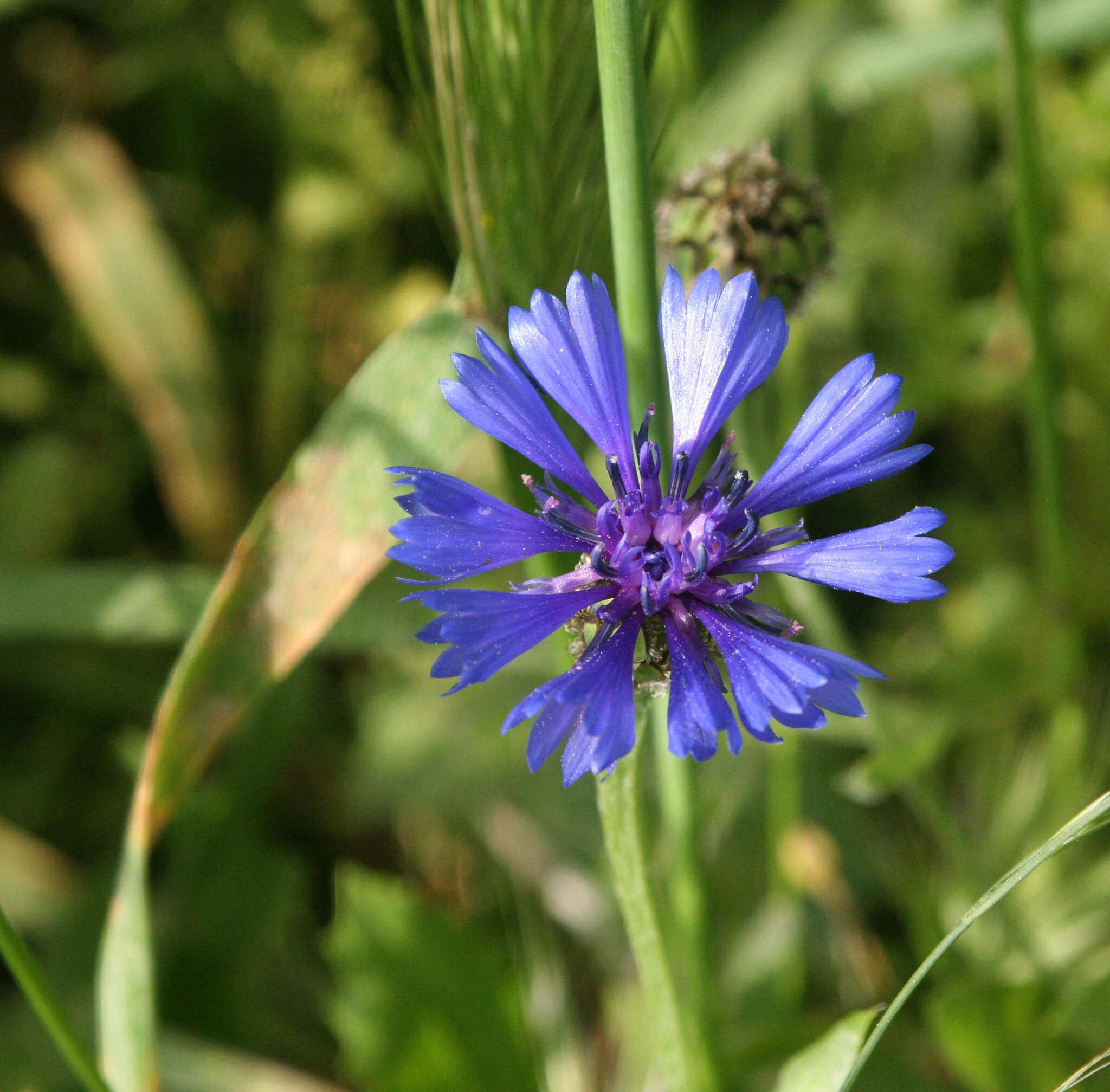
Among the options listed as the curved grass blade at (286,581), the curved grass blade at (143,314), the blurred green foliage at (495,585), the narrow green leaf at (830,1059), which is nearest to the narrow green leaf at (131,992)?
the curved grass blade at (286,581)

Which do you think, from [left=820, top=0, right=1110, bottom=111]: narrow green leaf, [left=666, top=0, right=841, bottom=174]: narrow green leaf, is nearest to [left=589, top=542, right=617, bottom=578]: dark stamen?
[left=820, top=0, right=1110, bottom=111]: narrow green leaf

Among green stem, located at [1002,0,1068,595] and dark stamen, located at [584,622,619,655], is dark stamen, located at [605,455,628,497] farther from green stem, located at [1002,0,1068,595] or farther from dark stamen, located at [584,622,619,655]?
green stem, located at [1002,0,1068,595]

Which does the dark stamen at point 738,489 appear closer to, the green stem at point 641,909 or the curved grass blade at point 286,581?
the green stem at point 641,909

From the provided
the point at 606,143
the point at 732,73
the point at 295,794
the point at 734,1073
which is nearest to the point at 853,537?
the point at 606,143

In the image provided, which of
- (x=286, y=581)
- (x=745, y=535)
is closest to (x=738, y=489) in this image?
(x=745, y=535)

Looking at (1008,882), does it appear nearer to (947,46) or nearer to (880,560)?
(880,560)

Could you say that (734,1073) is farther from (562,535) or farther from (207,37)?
(207,37)
